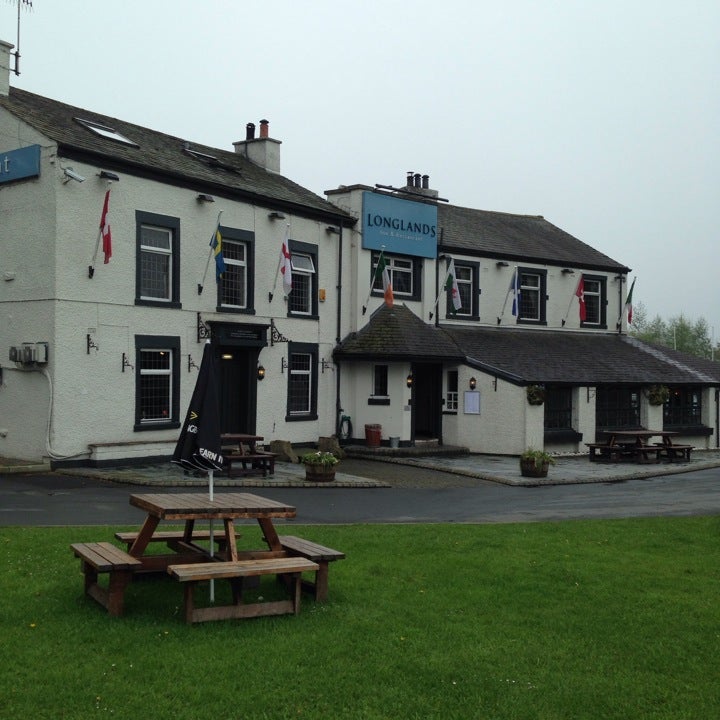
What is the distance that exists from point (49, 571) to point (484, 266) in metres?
23.6

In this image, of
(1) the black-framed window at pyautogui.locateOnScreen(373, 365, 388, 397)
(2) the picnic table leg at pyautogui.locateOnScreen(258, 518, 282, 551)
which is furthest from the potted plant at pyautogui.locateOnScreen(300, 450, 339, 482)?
(2) the picnic table leg at pyautogui.locateOnScreen(258, 518, 282, 551)

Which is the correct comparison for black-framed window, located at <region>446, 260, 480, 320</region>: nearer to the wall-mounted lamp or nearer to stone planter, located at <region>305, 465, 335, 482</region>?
stone planter, located at <region>305, 465, 335, 482</region>

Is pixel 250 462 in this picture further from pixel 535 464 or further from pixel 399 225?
pixel 399 225

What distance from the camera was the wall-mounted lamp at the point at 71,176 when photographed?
59.7 ft

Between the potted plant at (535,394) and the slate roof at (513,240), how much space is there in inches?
232

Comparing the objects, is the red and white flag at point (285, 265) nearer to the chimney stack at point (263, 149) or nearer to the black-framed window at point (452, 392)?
the chimney stack at point (263, 149)

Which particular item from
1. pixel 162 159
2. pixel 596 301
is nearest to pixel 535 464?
pixel 162 159

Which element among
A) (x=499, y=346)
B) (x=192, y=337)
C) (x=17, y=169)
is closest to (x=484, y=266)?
(x=499, y=346)

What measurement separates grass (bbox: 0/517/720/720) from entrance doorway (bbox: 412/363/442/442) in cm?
1820

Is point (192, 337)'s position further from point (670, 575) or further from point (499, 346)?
point (670, 575)

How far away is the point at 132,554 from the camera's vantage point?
7945 millimetres

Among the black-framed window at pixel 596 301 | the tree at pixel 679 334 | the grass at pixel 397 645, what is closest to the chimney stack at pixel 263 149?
the black-framed window at pixel 596 301

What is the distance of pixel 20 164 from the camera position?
1919 cm

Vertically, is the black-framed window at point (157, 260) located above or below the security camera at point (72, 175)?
below
